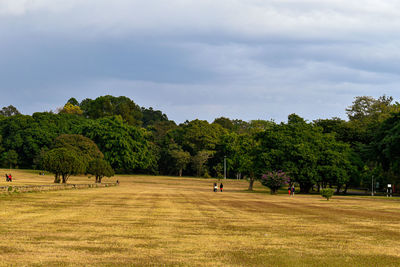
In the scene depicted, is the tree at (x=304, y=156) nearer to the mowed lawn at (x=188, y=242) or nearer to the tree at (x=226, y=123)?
the mowed lawn at (x=188, y=242)

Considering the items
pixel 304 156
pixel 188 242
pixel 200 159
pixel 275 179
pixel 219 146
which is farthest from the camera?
pixel 219 146

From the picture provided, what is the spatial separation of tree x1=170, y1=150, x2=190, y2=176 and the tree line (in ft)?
0.92

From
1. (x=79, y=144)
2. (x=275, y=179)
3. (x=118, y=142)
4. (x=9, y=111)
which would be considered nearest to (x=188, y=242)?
(x=275, y=179)

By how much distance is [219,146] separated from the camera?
129 m

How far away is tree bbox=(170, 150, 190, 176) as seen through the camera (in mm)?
125062

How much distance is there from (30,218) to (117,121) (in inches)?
3670

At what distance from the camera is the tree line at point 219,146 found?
72.7 metres

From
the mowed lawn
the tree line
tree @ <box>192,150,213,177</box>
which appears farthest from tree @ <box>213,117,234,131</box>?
the mowed lawn

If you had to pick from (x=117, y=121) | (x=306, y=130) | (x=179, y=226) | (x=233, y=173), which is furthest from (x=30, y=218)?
(x=233, y=173)

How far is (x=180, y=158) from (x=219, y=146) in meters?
12.2

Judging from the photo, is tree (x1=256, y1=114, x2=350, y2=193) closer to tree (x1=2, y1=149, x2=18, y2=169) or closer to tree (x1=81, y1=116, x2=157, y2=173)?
tree (x1=81, y1=116, x2=157, y2=173)

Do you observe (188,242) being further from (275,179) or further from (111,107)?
(111,107)

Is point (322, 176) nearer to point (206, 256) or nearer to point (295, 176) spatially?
point (295, 176)

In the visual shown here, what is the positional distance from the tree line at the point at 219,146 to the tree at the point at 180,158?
280 millimetres
